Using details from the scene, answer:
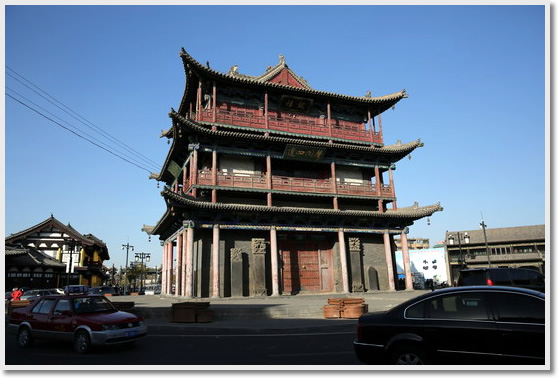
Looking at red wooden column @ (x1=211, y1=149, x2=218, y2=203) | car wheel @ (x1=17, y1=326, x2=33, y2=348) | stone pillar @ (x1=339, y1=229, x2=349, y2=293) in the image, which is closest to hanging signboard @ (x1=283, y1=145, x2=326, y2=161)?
red wooden column @ (x1=211, y1=149, x2=218, y2=203)

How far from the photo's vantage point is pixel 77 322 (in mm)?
8469

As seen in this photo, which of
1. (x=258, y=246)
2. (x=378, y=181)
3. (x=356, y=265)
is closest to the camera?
(x=258, y=246)

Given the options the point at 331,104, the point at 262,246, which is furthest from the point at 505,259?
the point at 262,246

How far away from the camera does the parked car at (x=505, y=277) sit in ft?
44.4

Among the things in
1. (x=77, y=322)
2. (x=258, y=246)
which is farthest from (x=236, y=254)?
(x=77, y=322)

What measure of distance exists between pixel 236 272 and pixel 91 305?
1373cm

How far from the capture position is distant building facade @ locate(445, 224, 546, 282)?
183ft

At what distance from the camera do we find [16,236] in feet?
143

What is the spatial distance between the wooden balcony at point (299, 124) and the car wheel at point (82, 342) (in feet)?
58.1

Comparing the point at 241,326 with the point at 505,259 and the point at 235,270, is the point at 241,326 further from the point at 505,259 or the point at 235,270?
the point at 505,259

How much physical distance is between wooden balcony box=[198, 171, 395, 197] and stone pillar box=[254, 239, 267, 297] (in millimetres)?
3762

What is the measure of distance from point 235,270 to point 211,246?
6.95 ft

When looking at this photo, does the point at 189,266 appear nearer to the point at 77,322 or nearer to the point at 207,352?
the point at 77,322

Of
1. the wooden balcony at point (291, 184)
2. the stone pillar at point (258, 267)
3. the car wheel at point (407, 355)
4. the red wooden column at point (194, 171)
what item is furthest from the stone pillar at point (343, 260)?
the car wheel at point (407, 355)
